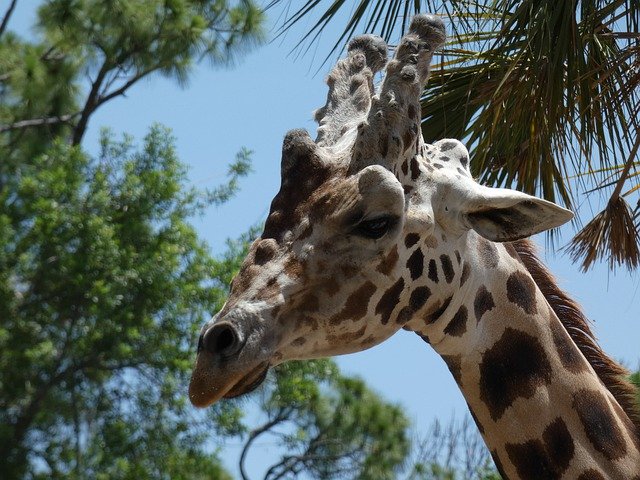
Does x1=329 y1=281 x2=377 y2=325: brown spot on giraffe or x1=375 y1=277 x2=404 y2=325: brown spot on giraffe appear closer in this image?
x1=329 y1=281 x2=377 y2=325: brown spot on giraffe

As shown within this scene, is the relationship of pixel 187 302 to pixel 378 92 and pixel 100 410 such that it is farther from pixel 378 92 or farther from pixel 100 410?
pixel 378 92

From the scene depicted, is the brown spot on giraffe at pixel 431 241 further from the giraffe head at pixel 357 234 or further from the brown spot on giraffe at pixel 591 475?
the brown spot on giraffe at pixel 591 475

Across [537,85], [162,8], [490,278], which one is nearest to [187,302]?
[162,8]

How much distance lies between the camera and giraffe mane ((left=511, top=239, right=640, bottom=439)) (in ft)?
16.9

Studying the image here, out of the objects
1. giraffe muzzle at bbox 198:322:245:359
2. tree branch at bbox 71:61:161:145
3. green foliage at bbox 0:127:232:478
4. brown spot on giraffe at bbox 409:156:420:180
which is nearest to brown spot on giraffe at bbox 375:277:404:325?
brown spot on giraffe at bbox 409:156:420:180

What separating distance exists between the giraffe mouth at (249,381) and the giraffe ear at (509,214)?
0.93 metres

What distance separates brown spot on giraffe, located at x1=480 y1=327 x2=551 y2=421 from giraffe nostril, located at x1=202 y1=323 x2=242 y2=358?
105cm

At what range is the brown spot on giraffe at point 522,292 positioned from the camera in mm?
4828

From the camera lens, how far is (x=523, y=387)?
185 inches

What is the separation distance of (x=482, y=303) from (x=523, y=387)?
0.32m

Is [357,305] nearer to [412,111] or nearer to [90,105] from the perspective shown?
[412,111]

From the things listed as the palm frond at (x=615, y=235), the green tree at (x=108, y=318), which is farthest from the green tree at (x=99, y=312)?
the palm frond at (x=615, y=235)

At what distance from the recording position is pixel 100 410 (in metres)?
17.5

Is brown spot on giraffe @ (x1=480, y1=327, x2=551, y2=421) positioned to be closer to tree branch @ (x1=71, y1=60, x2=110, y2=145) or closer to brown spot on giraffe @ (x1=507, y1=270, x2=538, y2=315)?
brown spot on giraffe @ (x1=507, y1=270, x2=538, y2=315)
